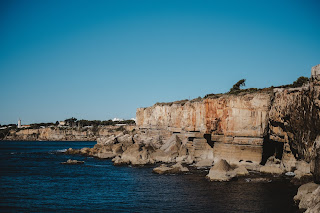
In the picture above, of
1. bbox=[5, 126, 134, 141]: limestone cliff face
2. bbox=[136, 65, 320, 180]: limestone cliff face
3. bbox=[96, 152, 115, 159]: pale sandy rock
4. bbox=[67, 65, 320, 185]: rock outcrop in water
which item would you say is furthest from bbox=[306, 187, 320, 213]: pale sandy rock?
bbox=[5, 126, 134, 141]: limestone cliff face

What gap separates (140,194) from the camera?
27828 mm

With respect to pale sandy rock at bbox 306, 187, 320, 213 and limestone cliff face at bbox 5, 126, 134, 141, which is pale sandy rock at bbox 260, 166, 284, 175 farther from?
limestone cliff face at bbox 5, 126, 134, 141

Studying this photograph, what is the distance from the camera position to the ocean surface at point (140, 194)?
23.0 m

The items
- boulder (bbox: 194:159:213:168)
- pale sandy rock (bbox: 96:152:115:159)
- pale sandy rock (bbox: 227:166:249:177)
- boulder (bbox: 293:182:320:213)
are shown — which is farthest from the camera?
pale sandy rock (bbox: 96:152:115:159)

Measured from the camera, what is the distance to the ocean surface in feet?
75.3

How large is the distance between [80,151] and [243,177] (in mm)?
50162

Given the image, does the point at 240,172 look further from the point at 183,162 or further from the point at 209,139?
the point at 183,162

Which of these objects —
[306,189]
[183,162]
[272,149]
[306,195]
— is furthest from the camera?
[183,162]

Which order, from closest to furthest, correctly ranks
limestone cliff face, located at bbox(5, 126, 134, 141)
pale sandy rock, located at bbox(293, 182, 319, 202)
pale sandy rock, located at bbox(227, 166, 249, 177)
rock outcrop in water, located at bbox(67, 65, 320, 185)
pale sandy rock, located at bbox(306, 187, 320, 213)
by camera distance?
1. pale sandy rock, located at bbox(306, 187, 320, 213)
2. pale sandy rock, located at bbox(293, 182, 319, 202)
3. rock outcrop in water, located at bbox(67, 65, 320, 185)
4. pale sandy rock, located at bbox(227, 166, 249, 177)
5. limestone cliff face, located at bbox(5, 126, 134, 141)

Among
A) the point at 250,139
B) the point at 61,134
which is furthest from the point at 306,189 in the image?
the point at 61,134

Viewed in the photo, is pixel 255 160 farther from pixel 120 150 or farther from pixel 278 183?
pixel 120 150

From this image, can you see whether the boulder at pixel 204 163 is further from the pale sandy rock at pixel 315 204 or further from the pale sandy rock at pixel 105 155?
the pale sandy rock at pixel 315 204

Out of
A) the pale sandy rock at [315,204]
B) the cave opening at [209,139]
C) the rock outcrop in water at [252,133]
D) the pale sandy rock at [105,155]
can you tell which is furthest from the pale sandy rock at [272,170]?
the pale sandy rock at [105,155]

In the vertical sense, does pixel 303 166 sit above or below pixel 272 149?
below
